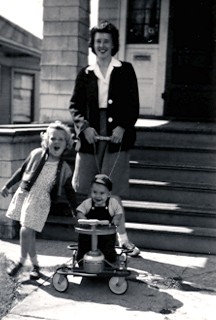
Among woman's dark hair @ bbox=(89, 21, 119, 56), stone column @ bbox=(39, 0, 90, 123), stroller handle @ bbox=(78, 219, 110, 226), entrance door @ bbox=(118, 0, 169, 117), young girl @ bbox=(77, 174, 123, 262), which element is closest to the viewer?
stroller handle @ bbox=(78, 219, 110, 226)

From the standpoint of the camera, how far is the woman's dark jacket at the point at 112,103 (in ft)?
12.8

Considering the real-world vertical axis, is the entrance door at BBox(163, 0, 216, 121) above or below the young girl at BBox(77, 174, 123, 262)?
above

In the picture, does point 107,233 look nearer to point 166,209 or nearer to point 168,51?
point 166,209

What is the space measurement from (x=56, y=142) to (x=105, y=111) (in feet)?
1.88

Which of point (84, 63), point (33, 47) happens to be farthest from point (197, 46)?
point (33, 47)

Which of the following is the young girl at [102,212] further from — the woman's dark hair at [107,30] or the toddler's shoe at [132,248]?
the woman's dark hair at [107,30]

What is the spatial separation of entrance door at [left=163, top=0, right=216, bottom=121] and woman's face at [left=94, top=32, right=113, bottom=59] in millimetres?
4215

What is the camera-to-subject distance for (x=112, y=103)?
3902mm

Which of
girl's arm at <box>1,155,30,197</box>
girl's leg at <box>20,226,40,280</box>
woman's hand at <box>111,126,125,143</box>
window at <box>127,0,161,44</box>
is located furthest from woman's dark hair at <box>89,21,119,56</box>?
window at <box>127,0,161,44</box>

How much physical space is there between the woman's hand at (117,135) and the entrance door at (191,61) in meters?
4.15

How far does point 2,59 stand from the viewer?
1340 cm

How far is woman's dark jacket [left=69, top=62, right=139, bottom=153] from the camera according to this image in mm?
3900

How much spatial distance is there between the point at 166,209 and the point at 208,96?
11.9 ft

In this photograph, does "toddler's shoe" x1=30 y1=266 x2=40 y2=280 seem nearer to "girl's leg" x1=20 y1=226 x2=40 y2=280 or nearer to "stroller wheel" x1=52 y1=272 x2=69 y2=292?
"girl's leg" x1=20 y1=226 x2=40 y2=280
